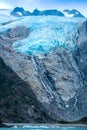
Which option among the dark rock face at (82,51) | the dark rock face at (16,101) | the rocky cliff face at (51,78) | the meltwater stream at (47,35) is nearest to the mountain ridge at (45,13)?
the rocky cliff face at (51,78)

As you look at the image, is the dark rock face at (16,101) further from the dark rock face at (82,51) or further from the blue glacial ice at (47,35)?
the dark rock face at (82,51)

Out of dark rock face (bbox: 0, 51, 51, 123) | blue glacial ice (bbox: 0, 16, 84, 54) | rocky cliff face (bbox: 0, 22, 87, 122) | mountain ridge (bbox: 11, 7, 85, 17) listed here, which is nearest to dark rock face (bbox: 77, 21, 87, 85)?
rocky cliff face (bbox: 0, 22, 87, 122)

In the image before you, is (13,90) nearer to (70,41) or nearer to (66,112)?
(66,112)

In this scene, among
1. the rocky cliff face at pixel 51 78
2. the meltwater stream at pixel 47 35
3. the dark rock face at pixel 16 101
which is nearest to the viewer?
the dark rock face at pixel 16 101

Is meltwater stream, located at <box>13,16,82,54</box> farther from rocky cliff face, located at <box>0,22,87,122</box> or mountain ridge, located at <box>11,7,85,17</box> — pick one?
mountain ridge, located at <box>11,7,85,17</box>

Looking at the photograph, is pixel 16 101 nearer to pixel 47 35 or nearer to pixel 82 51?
pixel 47 35

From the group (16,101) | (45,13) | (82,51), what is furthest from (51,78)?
(45,13)

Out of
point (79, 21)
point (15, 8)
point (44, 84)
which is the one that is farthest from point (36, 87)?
point (15, 8)
